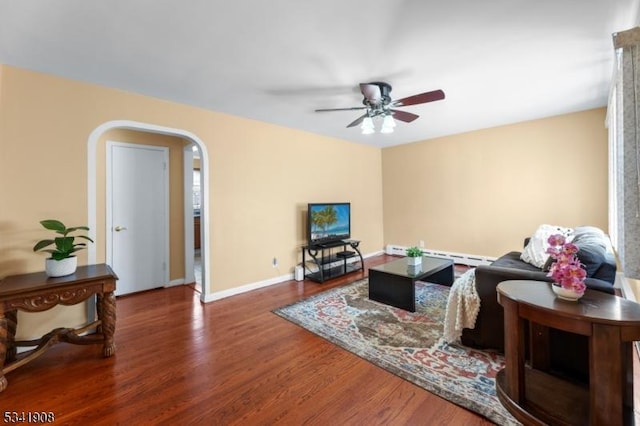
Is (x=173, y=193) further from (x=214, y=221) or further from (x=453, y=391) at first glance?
(x=453, y=391)

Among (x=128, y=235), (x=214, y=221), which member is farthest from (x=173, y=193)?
(x=214, y=221)

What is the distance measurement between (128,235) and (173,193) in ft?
2.69

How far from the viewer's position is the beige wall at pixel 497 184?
3809mm

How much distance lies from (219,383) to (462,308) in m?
1.94

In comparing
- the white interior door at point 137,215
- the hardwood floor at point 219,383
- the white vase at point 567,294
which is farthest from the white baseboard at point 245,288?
the white vase at point 567,294

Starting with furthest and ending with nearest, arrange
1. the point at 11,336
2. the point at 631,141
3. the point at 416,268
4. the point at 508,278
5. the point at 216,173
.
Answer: the point at 216,173
the point at 416,268
the point at 11,336
the point at 508,278
the point at 631,141

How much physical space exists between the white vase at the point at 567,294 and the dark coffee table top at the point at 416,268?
1477 mm

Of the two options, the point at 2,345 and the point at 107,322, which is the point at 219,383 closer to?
the point at 107,322

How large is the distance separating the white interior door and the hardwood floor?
1198mm

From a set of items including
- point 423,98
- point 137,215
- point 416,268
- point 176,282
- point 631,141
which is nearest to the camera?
point 631,141

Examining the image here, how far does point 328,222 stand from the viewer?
4.59 metres

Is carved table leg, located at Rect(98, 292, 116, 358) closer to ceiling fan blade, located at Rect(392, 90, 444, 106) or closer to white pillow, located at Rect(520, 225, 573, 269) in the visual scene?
ceiling fan blade, located at Rect(392, 90, 444, 106)

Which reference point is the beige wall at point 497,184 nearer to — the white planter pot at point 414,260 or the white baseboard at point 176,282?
the white planter pot at point 414,260

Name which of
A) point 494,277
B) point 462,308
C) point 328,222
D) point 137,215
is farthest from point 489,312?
point 137,215
